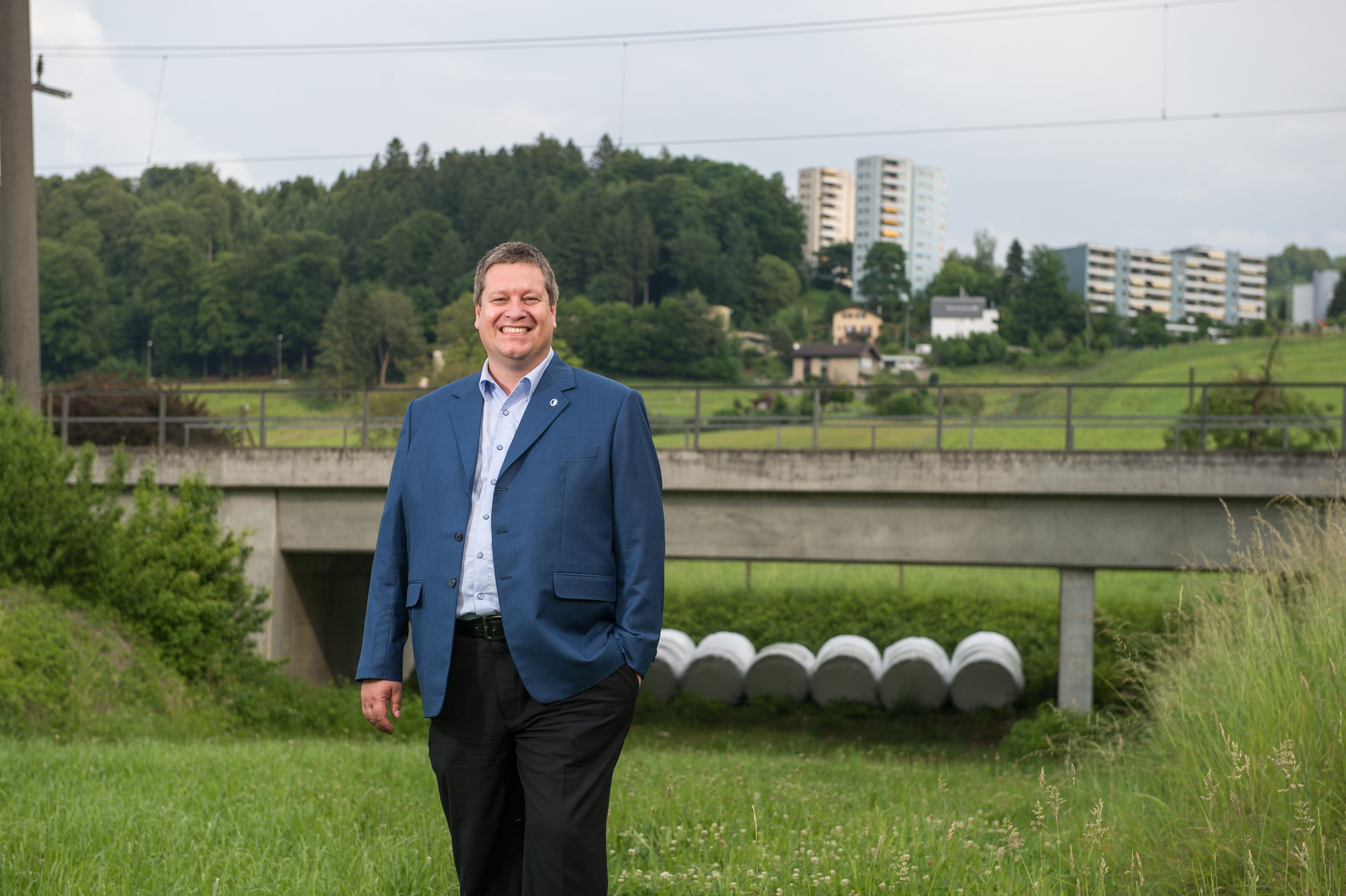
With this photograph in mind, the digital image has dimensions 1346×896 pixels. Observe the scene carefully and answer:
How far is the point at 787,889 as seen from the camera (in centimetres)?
432

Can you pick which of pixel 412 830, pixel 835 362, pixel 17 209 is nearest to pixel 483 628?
pixel 412 830

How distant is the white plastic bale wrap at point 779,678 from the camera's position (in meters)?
20.1

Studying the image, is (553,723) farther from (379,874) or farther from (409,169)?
(409,169)

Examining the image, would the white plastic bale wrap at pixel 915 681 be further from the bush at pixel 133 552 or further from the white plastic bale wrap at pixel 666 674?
the bush at pixel 133 552

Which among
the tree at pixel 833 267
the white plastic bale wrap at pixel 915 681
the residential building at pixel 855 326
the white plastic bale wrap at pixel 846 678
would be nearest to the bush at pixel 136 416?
the white plastic bale wrap at pixel 846 678

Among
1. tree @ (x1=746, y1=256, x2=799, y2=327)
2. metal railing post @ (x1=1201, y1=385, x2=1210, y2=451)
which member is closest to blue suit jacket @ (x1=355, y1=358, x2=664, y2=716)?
metal railing post @ (x1=1201, y1=385, x2=1210, y2=451)

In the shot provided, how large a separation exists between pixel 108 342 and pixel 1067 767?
303 feet

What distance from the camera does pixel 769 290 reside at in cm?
11869

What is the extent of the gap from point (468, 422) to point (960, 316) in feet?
452

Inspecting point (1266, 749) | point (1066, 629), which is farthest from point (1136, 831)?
point (1066, 629)

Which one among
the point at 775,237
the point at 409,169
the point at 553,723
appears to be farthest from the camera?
the point at 775,237

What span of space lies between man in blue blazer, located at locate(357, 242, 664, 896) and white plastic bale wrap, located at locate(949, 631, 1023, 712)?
644 inches

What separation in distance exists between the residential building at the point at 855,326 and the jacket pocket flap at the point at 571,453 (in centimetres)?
13333

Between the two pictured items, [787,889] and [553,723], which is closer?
[553,723]
